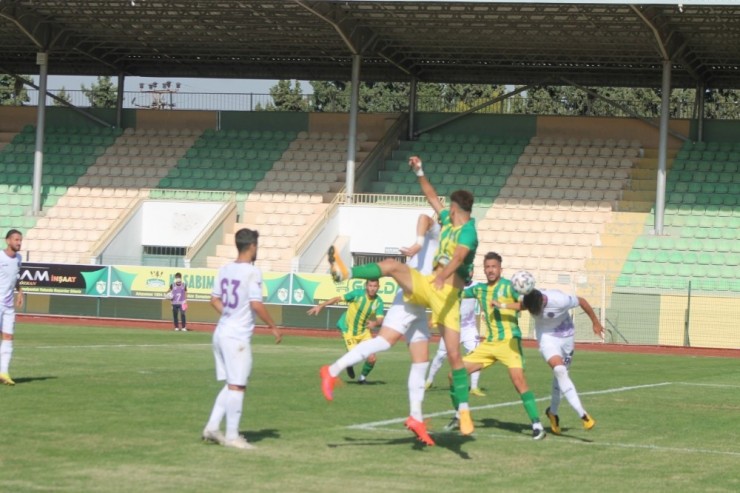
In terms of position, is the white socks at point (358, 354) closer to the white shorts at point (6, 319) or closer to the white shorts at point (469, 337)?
the white shorts at point (6, 319)

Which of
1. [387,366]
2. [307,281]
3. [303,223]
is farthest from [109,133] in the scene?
[387,366]

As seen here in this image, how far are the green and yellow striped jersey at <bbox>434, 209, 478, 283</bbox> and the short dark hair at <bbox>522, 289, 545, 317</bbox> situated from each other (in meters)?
1.27

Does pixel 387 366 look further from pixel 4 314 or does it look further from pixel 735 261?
pixel 735 261

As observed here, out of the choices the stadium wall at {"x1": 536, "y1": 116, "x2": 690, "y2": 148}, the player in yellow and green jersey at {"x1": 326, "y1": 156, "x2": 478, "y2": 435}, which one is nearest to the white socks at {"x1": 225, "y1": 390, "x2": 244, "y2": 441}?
the player in yellow and green jersey at {"x1": 326, "y1": 156, "x2": 478, "y2": 435}

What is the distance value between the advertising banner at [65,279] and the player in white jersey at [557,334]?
3016 cm

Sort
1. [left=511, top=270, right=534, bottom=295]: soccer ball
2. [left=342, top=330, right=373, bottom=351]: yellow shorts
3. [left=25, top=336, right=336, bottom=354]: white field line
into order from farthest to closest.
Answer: [left=25, top=336, right=336, bottom=354]: white field line → [left=342, top=330, right=373, bottom=351]: yellow shorts → [left=511, top=270, right=534, bottom=295]: soccer ball

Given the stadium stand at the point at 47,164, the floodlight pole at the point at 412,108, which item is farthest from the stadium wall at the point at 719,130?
the stadium stand at the point at 47,164

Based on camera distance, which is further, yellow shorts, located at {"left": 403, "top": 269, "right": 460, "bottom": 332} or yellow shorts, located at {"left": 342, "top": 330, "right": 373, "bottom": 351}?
yellow shorts, located at {"left": 342, "top": 330, "right": 373, "bottom": 351}

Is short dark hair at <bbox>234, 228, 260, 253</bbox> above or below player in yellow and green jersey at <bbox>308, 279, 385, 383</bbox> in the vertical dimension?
above

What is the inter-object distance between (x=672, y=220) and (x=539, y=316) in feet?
103

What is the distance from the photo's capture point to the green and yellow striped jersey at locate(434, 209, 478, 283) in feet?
39.7

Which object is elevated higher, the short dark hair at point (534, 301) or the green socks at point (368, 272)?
the green socks at point (368, 272)

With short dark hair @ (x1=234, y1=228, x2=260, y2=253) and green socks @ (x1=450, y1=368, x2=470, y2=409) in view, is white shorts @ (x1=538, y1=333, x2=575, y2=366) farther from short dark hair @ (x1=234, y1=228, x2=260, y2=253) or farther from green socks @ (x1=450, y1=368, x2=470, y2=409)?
short dark hair @ (x1=234, y1=228, x2=260, y2=253)

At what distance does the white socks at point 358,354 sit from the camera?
11.9 meters
